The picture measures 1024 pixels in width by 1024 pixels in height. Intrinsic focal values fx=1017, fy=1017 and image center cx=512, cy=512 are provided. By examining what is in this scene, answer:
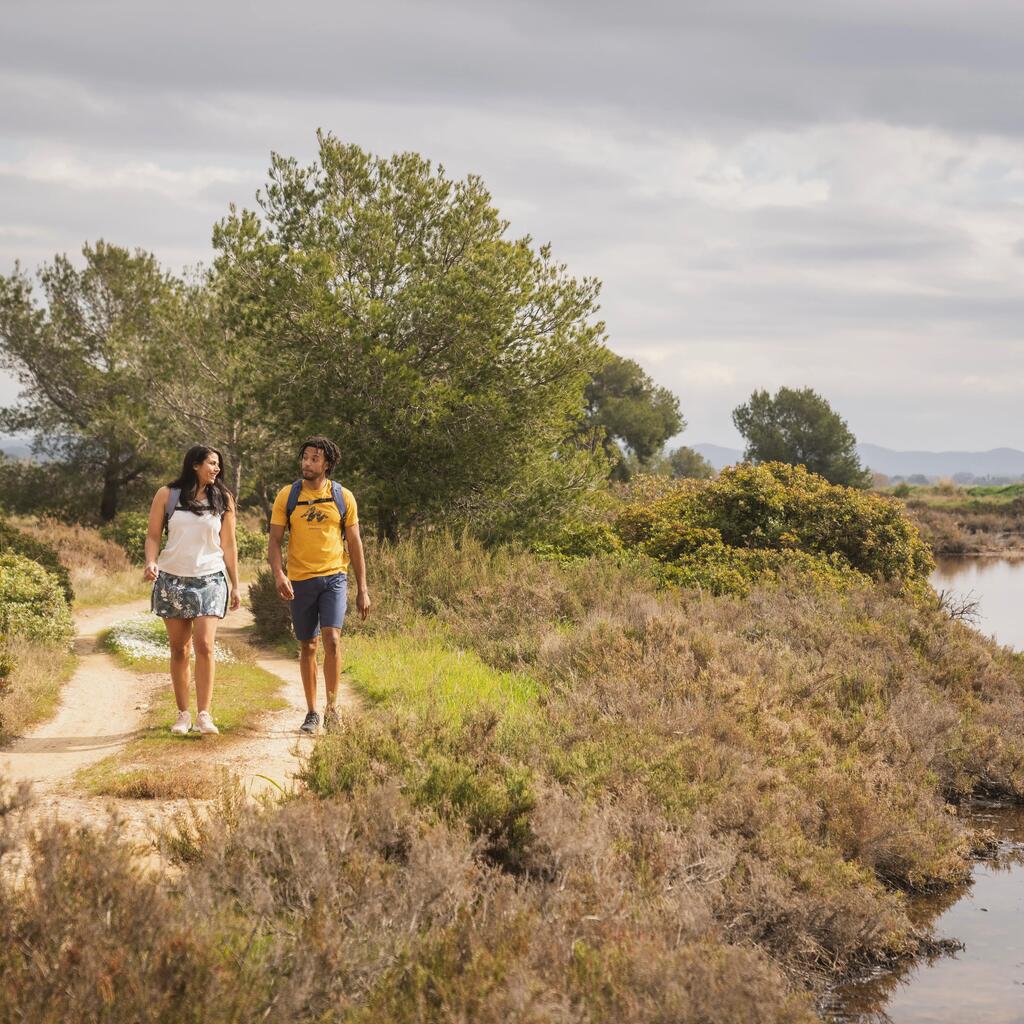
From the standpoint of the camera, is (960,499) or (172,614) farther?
(960,499)

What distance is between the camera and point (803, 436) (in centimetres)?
5800

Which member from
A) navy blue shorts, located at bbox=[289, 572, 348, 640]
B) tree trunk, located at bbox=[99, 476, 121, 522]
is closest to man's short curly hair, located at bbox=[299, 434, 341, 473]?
navy blue shorts, located at bbox=[289, 572, 348, 640]

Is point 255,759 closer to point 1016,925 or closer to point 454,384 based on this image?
point 1016,925

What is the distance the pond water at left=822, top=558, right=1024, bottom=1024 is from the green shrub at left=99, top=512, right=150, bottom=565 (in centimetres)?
2243

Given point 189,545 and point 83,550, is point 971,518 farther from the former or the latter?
point 189,545

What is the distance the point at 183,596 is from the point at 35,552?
8.94 metres

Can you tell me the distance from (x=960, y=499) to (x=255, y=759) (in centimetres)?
6635

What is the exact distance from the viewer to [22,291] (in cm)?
3144

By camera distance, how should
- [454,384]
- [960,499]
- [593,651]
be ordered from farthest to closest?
[960,499]
[454,384]
[593,651]

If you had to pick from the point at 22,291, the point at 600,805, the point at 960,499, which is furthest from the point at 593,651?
the point at 960,499

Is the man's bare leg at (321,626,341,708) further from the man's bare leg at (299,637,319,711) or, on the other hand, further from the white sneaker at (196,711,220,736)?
the white sneaker at (196,711,220,736)

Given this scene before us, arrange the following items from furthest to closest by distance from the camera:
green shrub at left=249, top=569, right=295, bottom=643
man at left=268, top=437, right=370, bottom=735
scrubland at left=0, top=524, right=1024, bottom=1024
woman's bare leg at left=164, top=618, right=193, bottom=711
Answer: green shrub at left=249, top=569, right=295, bottom=643 < man at left=268, top=437, right=370, bottom=735 < woman's bare leg at left=164, top=618, right=193, bottom=711 < scrubland at left=0, top=524, right=1024, bottom=1024

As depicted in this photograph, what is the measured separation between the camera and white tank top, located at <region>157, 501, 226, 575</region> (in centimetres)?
736

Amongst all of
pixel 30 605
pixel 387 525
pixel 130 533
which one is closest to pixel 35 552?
pixel 30 605
